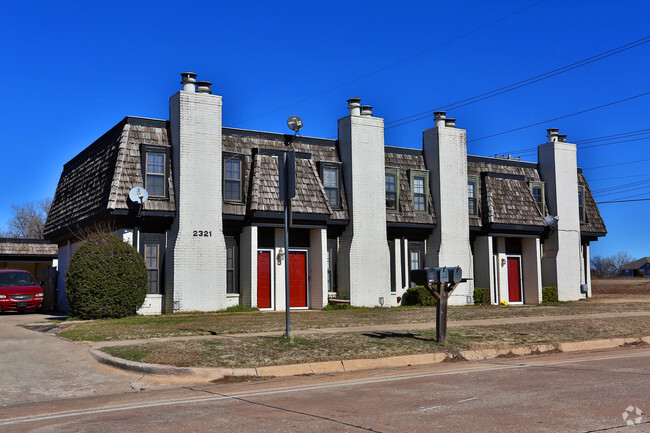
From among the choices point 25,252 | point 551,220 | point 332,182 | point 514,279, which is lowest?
point 514,279

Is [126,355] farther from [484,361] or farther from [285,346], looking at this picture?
[484,361]

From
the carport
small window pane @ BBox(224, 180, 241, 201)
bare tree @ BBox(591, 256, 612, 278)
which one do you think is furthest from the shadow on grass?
bare tree @ BBox(591, 256, 612, 278)

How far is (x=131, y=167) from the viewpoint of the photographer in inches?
892

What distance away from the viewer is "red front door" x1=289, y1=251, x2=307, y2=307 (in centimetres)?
2552

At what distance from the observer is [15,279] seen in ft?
84.3

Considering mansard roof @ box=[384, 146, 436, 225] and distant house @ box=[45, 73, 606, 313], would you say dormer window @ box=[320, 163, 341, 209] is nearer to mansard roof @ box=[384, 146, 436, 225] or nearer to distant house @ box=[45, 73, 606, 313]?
distant house @ box=[45, 73, 606, 313]

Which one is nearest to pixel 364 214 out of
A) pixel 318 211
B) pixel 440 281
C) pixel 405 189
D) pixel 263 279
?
pixel 318 211

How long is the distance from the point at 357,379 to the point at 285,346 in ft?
8.51

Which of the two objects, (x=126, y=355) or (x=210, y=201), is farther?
(x=210, y=201)

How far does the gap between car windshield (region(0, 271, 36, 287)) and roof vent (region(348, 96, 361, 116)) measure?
46.1 feet

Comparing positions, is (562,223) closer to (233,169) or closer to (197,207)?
(233,169)

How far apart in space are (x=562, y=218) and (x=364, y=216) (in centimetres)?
1147

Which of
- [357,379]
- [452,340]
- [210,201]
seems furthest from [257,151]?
[357,379]

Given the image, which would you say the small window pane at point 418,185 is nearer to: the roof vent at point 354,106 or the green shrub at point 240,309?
the roof vent at point 354,106
